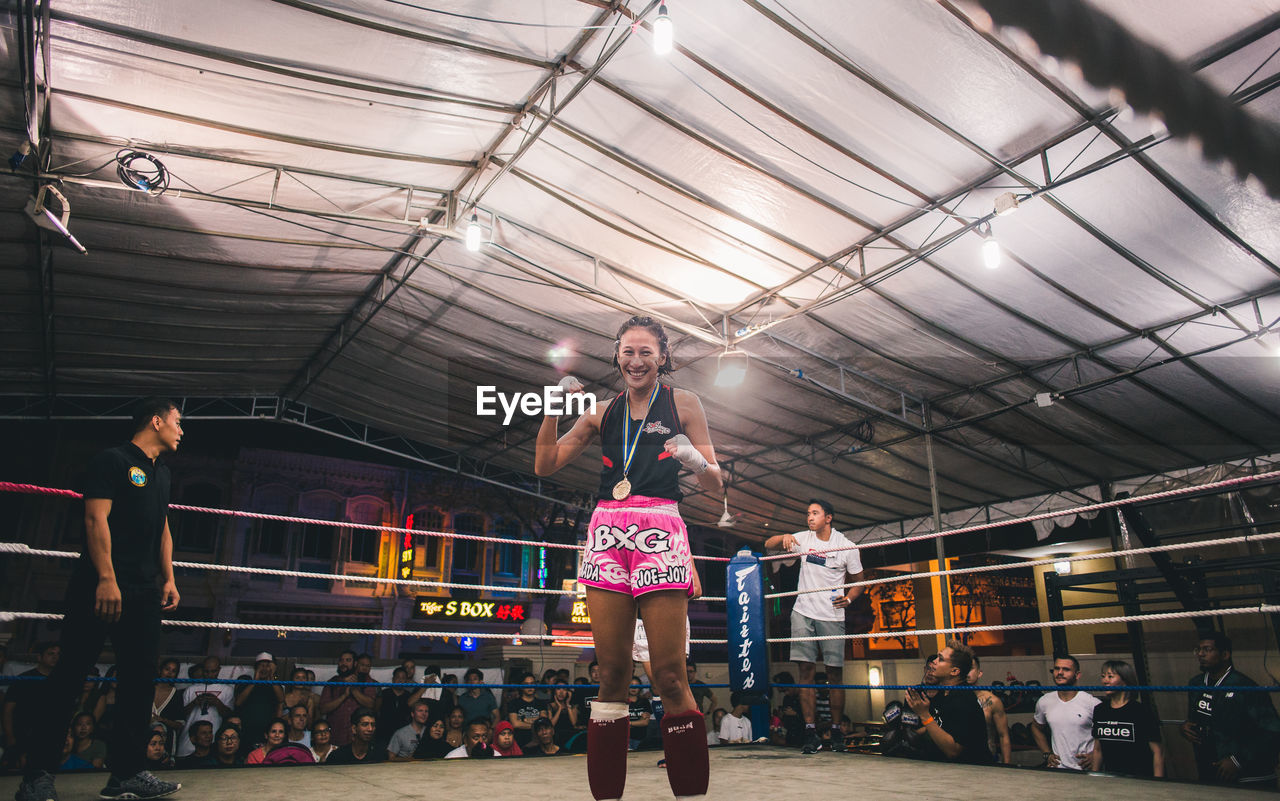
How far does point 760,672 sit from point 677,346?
701 cm

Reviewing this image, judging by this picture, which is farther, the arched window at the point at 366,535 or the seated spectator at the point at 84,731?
the arched window at the point at 366,535

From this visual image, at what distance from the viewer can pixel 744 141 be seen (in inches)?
266

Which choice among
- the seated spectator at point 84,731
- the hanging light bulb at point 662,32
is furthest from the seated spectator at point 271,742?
the hanging light bulb at point 662,32

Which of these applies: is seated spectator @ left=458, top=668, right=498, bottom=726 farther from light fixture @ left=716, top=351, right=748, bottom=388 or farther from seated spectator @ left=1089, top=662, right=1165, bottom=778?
light fixture @ left=716, top=351, right=748, bottom=388

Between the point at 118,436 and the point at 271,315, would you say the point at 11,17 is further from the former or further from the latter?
the point at 118,436

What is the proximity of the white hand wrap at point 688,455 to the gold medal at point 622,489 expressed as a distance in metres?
0.17

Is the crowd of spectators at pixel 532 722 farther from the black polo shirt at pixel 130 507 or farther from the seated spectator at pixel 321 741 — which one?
the black polo shirt at pixel 130 507

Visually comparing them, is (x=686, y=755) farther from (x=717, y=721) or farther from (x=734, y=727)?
(x=717, y=721)

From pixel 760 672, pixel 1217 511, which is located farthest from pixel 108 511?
pixel 1217 511

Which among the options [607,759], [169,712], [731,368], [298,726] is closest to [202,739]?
[169,712]

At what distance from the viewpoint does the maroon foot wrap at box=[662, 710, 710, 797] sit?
6.82ft

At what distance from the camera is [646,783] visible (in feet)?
9.57

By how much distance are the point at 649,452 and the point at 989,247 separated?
5.95 metres

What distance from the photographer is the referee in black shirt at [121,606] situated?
240 cm
